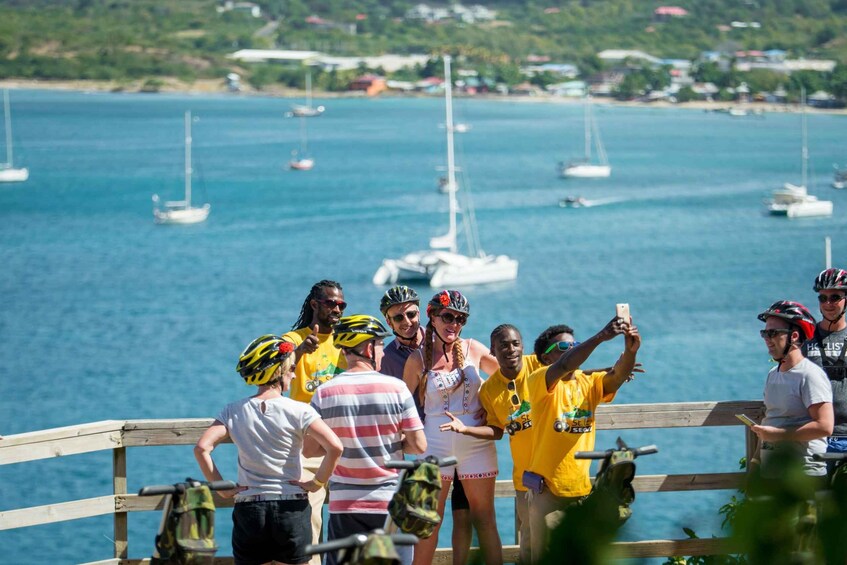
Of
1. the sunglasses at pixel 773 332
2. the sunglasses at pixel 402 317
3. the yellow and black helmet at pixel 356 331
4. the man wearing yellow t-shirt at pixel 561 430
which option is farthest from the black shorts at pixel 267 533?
the sunglasses at pixel 773 332

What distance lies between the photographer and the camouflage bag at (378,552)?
11.0 feet

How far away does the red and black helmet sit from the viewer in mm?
6164

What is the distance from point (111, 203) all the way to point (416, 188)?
87.3 feet

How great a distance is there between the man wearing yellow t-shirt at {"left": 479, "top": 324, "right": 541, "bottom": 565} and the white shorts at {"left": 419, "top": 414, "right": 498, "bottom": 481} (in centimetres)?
12

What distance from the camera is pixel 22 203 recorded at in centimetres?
10625

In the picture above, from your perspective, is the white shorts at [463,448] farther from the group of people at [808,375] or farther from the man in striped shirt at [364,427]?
the group of people at [808,375]

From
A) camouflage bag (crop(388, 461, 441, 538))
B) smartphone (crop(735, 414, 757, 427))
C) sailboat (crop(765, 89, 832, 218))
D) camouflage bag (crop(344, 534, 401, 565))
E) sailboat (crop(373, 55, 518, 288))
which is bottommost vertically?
sailboat (crop(765, 89, 832, 218))

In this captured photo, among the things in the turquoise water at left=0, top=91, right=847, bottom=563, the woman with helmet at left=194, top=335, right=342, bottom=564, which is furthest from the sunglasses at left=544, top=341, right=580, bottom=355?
the turquoise water at left=0, top=91, right=847, bottom=563

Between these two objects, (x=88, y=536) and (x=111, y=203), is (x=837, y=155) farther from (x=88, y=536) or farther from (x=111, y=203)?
(x=88, y=536)

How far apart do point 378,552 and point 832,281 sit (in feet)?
12.9

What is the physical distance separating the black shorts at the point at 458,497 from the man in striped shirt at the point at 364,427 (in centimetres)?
81

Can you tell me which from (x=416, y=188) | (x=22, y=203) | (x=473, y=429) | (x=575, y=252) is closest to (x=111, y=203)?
(x=22, y=203)

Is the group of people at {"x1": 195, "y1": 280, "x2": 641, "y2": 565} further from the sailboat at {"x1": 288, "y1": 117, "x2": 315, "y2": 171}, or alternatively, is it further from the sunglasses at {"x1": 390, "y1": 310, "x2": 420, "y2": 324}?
the sailboat at {"x1": 288, "y1": 117, "x2": 315, "y2": 171}

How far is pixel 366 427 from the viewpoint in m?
5.72
